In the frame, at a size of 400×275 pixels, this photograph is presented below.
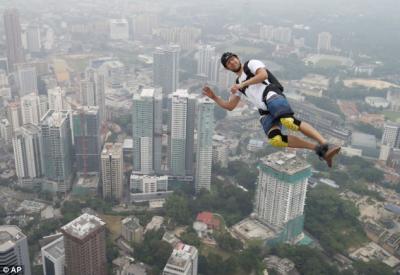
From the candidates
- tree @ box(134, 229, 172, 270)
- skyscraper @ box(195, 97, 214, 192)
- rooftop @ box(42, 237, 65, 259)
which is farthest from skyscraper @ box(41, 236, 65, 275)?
skyscraper @ box(195, 97, 214, 192)

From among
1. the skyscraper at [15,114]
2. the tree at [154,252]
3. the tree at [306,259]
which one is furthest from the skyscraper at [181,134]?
the skyscraper at [15,114]

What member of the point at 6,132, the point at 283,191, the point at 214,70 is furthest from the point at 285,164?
the point at 214,70

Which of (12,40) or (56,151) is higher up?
(12,40)

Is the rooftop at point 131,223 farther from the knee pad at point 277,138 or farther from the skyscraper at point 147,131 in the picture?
the knee pad at point 277,138

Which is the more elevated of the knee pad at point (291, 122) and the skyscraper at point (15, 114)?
the knee pad at point (291, 122)

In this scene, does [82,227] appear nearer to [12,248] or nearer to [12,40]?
[12,248]
